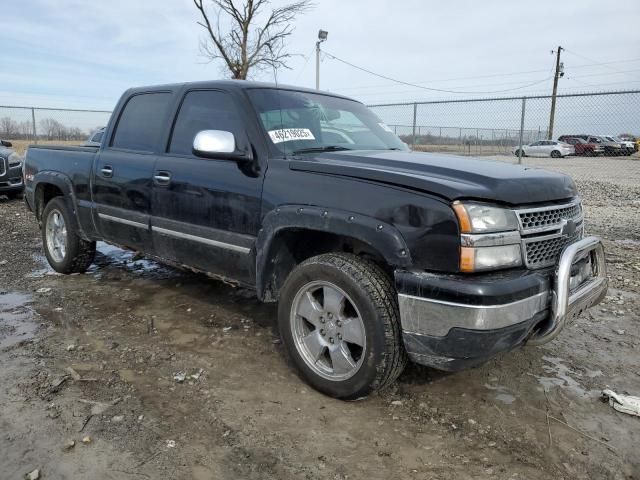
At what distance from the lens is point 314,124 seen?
12.1ft

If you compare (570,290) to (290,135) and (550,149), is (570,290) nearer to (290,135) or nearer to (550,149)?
(290,135)

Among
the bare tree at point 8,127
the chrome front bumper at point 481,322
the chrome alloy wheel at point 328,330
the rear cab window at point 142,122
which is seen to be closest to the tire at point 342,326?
the chrome alloy wheel at point 328,330

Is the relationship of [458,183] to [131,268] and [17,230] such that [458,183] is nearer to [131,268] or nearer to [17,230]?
[131,268]

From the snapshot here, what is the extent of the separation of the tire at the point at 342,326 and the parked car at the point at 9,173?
→ 10081mm

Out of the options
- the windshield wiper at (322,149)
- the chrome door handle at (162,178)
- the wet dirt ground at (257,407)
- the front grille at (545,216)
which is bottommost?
the wet dirt ground at (257,407)

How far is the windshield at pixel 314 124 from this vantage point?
11.4ft

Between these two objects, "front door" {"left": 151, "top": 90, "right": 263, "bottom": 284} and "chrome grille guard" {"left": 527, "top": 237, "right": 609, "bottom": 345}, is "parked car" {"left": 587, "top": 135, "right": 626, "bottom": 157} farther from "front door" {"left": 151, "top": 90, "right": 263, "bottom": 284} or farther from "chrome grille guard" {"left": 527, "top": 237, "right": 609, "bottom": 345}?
"front door" {"left": 151, "top": 90, "right": 263, "bottom": 284}

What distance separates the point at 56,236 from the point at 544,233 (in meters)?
4.93

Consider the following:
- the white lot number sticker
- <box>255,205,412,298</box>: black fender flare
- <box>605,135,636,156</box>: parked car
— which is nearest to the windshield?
the white lot number sticker

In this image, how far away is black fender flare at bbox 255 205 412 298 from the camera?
102 inches

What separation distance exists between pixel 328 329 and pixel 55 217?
387 centimetres

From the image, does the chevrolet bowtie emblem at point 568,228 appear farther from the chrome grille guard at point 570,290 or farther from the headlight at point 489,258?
the headlight at point 489,258

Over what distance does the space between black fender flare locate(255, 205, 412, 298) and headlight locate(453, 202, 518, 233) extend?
1.02ft

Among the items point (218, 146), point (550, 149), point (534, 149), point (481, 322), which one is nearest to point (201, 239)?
point (218, 146)
